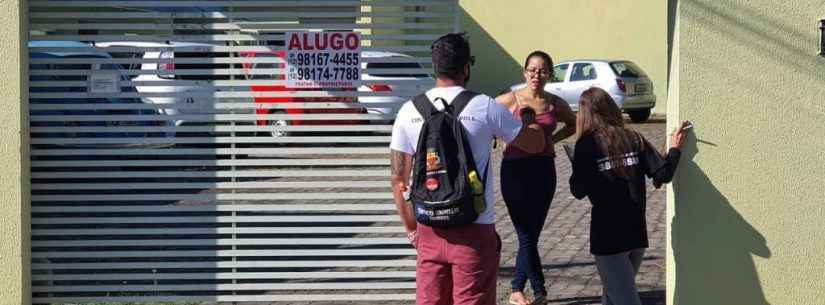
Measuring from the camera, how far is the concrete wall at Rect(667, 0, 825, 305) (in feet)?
22.4

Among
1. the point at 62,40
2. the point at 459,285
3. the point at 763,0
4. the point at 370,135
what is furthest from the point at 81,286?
the point at 763,0

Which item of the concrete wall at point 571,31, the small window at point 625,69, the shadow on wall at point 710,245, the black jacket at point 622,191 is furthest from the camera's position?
the concrete wall at point 571,31

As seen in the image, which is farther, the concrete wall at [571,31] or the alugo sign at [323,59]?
the concrete wall at [571,31]

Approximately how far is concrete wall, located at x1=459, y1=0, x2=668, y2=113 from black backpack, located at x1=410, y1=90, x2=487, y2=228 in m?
25.0

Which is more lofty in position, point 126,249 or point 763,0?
point 763,0

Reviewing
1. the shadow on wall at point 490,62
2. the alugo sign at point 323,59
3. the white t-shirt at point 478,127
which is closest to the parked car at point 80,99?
the alugo sign at point 323,59

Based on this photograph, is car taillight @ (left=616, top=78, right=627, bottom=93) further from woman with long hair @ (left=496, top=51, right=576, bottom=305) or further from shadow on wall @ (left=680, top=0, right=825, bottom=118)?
shadow on wall @ (left=680, top=0, right=825, bottom=118)

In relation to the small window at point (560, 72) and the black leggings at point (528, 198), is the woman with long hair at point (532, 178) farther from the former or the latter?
the small window at point (560, 72)

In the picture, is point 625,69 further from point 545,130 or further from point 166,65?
point 166,65

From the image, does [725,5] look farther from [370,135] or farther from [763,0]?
[370,135]

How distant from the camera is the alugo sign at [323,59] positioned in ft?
25.5

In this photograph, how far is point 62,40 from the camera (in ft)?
26.0

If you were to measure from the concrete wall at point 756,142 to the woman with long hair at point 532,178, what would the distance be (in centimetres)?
129

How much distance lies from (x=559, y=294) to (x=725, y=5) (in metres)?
2.86
